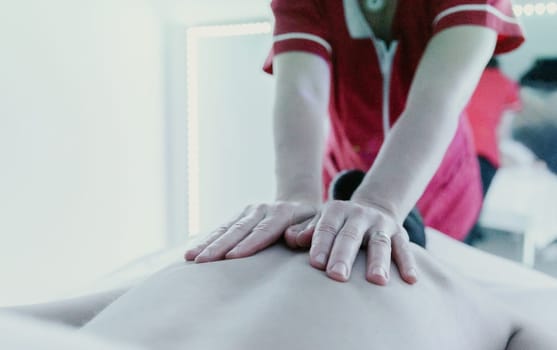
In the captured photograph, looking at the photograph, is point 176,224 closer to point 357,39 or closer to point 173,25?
point 173,25

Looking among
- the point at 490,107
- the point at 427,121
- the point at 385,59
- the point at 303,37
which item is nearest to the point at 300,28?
the point at 303,37

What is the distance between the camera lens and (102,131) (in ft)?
7.48

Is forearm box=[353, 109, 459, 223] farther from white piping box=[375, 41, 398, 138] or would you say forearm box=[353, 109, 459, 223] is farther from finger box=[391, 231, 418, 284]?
white piping box=[375, 41, 398, 138]

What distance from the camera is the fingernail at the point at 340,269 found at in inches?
28.4

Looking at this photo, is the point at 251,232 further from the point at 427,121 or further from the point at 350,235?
the point at 427,121

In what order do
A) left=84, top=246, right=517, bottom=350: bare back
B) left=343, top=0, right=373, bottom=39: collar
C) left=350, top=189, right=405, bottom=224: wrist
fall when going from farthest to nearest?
1. left=343, top=0, right=373, bottom=39: collar
2. left=350, top=189, right=405, bottom=224: wrist
3. left=84, top=246, right=517, bottom=350: bare back

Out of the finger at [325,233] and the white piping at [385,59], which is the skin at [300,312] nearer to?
the finger at [325,233]

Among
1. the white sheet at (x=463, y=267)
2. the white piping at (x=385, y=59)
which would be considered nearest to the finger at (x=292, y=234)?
the white sheet at (x=463, y=267)

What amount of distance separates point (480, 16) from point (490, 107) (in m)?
1.30

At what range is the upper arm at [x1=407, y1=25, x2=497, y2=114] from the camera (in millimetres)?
1154

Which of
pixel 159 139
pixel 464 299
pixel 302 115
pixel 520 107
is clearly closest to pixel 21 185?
pixel 159 139

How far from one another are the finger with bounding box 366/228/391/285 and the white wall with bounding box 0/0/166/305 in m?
1.43

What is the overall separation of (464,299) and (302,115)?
2.16 ft

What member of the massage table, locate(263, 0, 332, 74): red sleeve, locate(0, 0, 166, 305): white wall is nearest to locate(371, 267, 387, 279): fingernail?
the massage table
